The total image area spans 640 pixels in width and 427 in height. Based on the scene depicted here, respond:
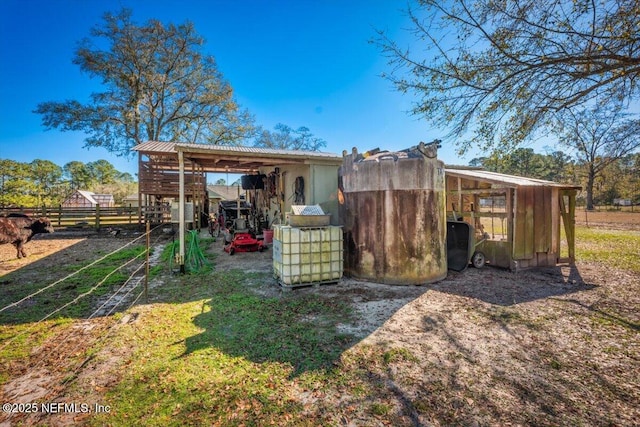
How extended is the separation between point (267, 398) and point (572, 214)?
8.70 m

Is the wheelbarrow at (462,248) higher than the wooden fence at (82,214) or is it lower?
lower

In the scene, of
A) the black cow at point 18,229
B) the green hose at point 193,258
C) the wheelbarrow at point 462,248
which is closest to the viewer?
the wheelbarrow at point 462,248

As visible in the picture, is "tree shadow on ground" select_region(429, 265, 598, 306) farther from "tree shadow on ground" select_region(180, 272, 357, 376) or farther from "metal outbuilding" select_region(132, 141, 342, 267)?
"metal outbuilding" select_region(132, 141, 342, 267)

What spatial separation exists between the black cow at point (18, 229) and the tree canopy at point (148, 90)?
1186cm

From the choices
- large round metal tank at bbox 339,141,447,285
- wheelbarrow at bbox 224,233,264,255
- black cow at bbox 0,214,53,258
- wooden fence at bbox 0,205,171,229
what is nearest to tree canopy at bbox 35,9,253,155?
wooden fence at bbox 0,205,171,229

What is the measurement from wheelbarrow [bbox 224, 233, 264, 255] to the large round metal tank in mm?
4296

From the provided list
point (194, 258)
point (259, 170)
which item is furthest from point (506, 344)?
point (259, 170)

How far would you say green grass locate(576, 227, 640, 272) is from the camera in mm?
7659

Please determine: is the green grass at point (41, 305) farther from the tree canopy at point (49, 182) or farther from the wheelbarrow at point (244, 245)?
the tree canopy at point (49, 182)

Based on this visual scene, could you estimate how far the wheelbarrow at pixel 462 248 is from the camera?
22.9 feet

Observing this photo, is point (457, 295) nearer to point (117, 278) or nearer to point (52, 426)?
point (52, 426)

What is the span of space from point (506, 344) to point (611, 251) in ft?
30.1

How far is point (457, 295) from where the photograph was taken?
532 centimetres

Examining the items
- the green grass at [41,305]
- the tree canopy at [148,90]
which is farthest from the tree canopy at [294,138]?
the green grass at [41,305]
